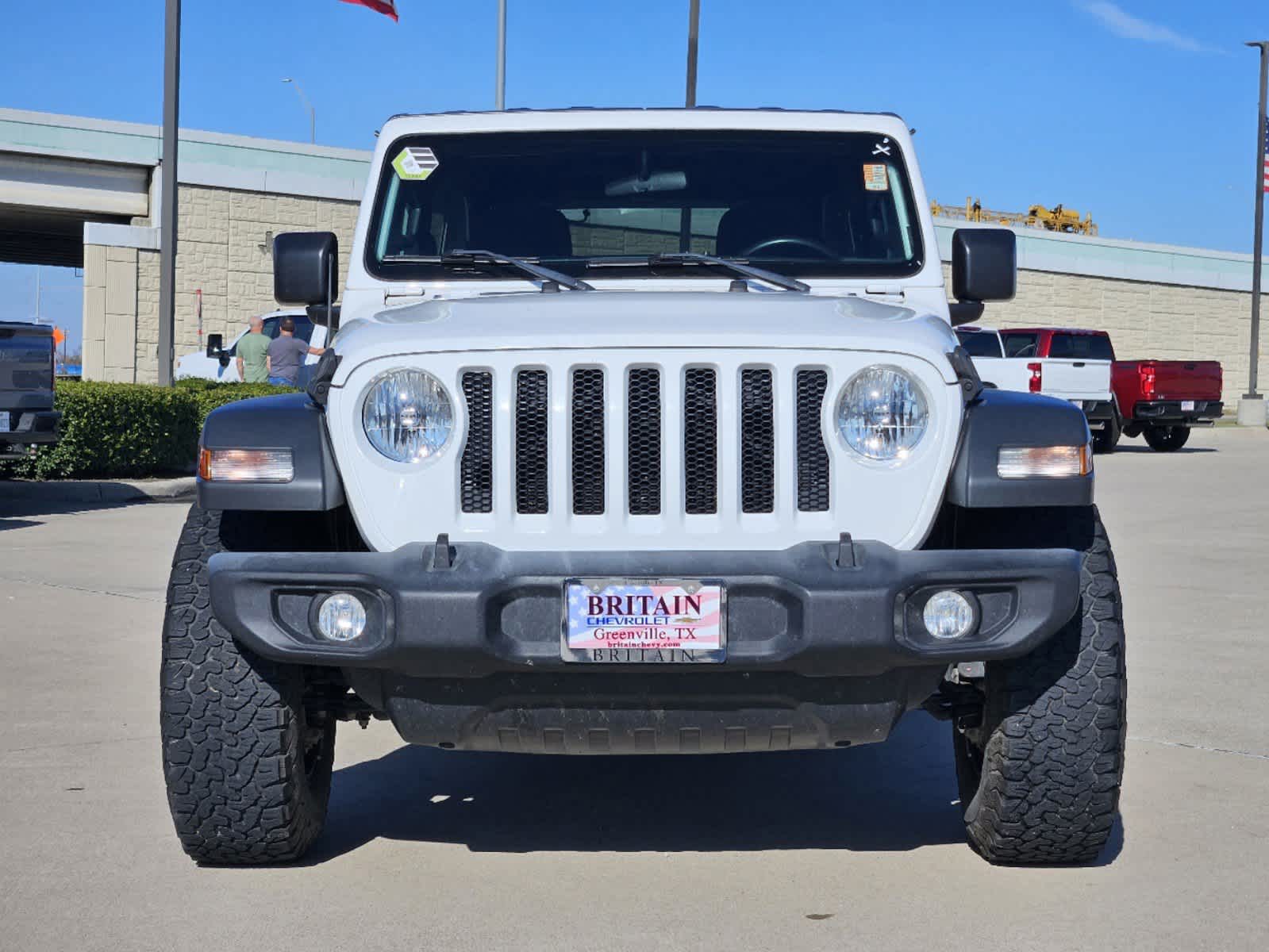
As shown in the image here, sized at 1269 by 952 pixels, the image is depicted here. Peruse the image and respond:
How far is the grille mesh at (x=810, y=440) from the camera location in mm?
3977

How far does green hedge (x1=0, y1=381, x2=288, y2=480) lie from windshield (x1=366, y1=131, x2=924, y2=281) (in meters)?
10.8

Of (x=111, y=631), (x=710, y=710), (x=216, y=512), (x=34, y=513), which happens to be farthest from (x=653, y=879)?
(x=34, y=513)

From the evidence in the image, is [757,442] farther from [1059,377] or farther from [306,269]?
[1059,377]

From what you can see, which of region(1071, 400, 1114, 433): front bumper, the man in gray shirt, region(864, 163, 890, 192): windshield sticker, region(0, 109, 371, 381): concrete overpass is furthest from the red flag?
region(864, 163, 890, 192): windshield sticker

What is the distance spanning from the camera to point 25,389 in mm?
13625

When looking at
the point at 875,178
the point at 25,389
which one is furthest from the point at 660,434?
the point at 25,389

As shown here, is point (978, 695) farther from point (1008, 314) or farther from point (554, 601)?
point (1008, 314)

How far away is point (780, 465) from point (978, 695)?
0.91 metres

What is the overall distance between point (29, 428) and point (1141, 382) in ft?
57.3

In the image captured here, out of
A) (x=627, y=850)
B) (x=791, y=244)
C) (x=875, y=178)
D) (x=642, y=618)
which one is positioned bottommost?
(x=627, y=850)

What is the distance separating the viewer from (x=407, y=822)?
4871mm

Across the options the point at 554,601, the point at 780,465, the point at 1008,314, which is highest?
the point at 1008,314

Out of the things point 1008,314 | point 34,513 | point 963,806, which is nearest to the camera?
point 963,806

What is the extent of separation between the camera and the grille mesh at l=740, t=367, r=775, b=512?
397cm
